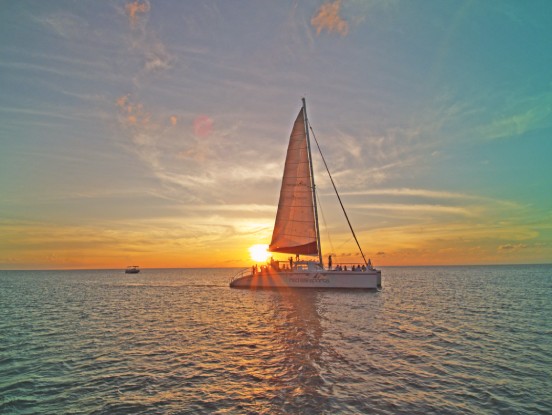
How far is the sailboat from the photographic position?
44.8 meters

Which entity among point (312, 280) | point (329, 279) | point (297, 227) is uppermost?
point (297, 227)

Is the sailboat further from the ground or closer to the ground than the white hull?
further from the ground

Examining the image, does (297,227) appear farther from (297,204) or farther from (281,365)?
(281,365)

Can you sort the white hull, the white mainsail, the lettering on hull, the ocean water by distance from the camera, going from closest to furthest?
the ocean water → the white hull → the lettering on hull → the white mainsail

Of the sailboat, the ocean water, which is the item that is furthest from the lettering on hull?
the ocean water

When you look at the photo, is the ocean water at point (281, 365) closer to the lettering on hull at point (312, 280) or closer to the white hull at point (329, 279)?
the white hull at point (329, 279)

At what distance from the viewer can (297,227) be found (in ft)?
158

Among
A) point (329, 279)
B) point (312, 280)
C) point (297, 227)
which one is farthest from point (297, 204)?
point (329, 279)

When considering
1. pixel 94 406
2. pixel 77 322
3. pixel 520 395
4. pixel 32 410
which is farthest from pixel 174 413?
pixel 77 322

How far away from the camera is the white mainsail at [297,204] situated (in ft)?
156

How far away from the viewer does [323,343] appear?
1834 cm

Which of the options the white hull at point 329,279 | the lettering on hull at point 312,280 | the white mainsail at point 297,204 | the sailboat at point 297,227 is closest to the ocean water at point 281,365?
the white hull at point 329,279

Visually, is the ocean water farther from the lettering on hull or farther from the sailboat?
the sailboat

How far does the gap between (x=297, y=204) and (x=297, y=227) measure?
3.19 meters
